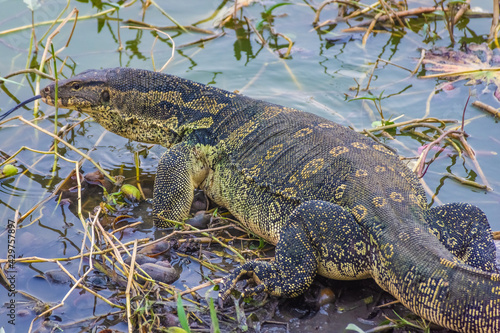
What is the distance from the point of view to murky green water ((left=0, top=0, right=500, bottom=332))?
562cm

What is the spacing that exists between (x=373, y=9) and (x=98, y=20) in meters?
4.74

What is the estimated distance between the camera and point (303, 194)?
16.5 feet

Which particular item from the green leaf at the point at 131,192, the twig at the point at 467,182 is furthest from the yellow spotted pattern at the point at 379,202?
the green leaf at the point at 131,192

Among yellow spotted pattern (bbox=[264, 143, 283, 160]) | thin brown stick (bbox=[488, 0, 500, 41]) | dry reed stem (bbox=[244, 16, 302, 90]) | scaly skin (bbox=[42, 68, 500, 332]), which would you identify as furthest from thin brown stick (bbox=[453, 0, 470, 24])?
yellow spotted pattern (bbox=[264, 143, 283, 160])

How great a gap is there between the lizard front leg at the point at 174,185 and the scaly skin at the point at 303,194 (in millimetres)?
11

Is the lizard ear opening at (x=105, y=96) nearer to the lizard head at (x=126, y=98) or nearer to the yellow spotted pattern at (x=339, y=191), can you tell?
the lizard head at (x=126, y=98)

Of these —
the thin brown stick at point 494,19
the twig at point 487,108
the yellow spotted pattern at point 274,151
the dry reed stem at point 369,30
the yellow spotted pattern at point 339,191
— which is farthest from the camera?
the dry reed stem at point 369,30

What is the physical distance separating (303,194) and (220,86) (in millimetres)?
3590

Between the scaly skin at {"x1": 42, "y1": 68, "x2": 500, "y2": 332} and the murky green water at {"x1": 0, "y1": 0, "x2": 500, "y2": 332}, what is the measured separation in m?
0.53

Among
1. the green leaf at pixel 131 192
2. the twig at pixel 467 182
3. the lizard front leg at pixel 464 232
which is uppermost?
the lizard front leg at pixel 464 232

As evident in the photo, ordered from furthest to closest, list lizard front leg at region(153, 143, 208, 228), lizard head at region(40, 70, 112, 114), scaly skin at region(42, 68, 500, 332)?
lizard head at region(40, 70, 112, 114), lizard front leg at region(153, 143, 208, 228), scaly skin at region(42, 68, 500, 332)

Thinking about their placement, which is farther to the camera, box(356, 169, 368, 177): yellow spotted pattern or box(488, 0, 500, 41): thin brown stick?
box(488, 0, 500, 41): thin brown stick

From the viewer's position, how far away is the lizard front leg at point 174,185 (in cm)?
572

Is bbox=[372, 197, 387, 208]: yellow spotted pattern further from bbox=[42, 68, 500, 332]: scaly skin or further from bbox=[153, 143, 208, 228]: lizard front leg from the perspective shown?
bbox=[153, 143, 208, 228]: lizard front leg
